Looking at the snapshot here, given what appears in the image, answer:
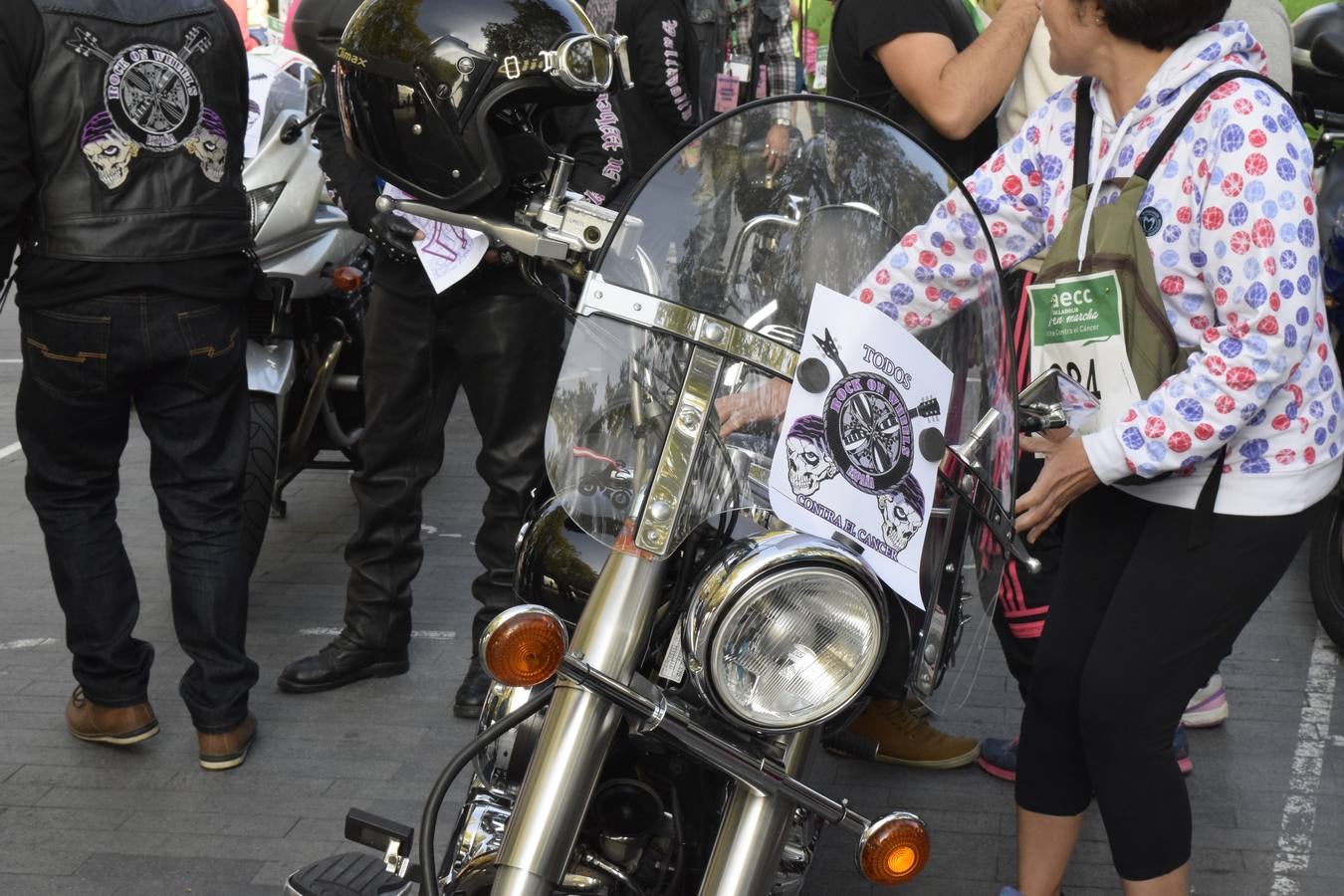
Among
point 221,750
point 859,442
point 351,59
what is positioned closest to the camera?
point 859,442

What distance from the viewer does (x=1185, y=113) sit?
2.55 metres

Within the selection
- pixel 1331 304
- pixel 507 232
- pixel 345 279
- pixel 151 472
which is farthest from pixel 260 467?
pixel 1331 304

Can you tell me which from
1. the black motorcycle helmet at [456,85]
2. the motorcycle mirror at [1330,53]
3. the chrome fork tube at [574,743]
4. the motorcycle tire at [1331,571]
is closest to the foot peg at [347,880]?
the chrome fork tube at [574,743]

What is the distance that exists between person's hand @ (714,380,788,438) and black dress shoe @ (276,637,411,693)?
2544 mm

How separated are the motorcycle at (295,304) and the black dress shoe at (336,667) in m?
0.39

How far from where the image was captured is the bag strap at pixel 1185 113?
8.34ft

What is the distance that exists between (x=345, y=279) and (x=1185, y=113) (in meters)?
3.11

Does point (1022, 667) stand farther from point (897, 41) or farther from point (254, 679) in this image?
point (254, 679)

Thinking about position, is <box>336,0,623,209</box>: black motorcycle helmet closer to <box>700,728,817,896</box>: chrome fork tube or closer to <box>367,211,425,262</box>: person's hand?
<box>367,211,425,262</box>: person's hand

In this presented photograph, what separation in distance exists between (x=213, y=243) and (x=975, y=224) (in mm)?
2074

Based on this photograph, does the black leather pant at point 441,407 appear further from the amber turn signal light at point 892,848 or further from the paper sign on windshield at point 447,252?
the amber turn signal light at point 892,848

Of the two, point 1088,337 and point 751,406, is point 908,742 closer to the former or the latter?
point 1088,337

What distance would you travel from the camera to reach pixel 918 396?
2.19 metres

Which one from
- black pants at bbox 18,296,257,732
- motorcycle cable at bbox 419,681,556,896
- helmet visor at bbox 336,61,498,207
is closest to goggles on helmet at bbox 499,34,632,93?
helmet visor at bbox 336,61,498,207
